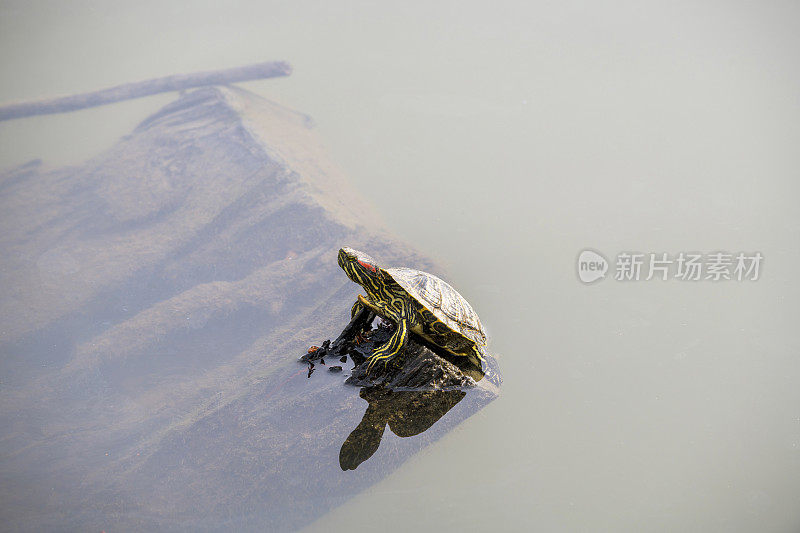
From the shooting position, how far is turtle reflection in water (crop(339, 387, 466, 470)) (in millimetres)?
3135

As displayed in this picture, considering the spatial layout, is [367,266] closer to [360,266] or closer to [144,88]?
[360,266]

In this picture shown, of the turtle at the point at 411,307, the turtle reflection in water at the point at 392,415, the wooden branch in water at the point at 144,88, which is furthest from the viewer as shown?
the wooden branch in water at the point at 144,88

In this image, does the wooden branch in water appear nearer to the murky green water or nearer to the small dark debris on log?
the murky green water

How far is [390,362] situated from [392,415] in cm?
29

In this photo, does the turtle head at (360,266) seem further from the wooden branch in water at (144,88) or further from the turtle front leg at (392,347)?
the wooden branch in water at (144,88)

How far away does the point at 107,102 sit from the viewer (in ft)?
22.0

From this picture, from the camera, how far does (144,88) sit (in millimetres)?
6770

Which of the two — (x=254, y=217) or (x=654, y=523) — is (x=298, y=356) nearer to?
(x=254, y=217)

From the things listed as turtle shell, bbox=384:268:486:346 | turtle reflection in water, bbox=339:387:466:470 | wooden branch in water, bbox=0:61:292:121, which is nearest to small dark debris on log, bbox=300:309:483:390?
turtle reflection in water, bbox=339:387:466:470

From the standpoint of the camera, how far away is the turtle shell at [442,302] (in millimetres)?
3275

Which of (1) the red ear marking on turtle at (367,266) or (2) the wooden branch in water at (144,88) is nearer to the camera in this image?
(1) the red ear marking on turtle at (367,266)

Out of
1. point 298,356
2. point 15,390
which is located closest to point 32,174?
point 15,390

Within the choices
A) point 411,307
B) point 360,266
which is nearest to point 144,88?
point 360,266

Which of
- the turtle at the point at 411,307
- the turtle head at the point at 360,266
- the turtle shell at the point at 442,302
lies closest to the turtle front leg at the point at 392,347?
the turtle at the point at 411,307
